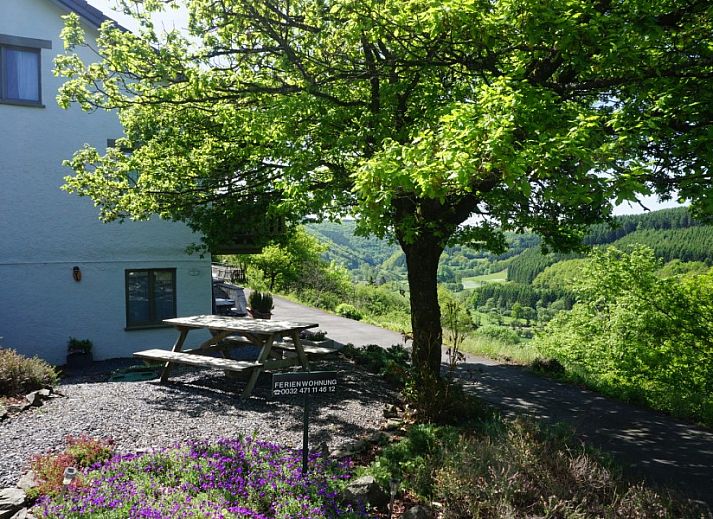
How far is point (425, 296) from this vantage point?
28.0ft

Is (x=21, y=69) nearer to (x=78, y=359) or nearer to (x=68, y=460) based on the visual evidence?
(x=78, y=359)

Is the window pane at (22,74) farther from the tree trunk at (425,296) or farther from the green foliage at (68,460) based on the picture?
the tree trunk at (425,296)

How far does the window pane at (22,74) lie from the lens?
12.8 meters

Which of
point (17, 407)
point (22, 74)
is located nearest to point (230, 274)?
point (22, 74)

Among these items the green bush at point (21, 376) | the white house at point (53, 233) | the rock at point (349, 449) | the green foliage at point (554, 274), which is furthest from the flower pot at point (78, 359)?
the green foliage at point (554, 274)

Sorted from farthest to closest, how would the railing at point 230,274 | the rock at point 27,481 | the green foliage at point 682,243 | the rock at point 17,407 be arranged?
the green foliage at point 682,243 < the railing at point 230,274 < the rock at point 17,407 < the rock at point 27,481

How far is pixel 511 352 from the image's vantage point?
1596 cm

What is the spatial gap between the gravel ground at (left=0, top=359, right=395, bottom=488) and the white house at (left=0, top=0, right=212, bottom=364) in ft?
15.7

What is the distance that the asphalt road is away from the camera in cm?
619

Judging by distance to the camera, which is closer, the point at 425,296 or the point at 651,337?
the point at 425,296

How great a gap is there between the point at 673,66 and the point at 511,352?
11068 mm

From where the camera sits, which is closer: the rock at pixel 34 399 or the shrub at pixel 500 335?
the rock at pixel 34 399

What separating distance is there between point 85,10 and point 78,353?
8.57m

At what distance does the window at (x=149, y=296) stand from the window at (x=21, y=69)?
4.88m
